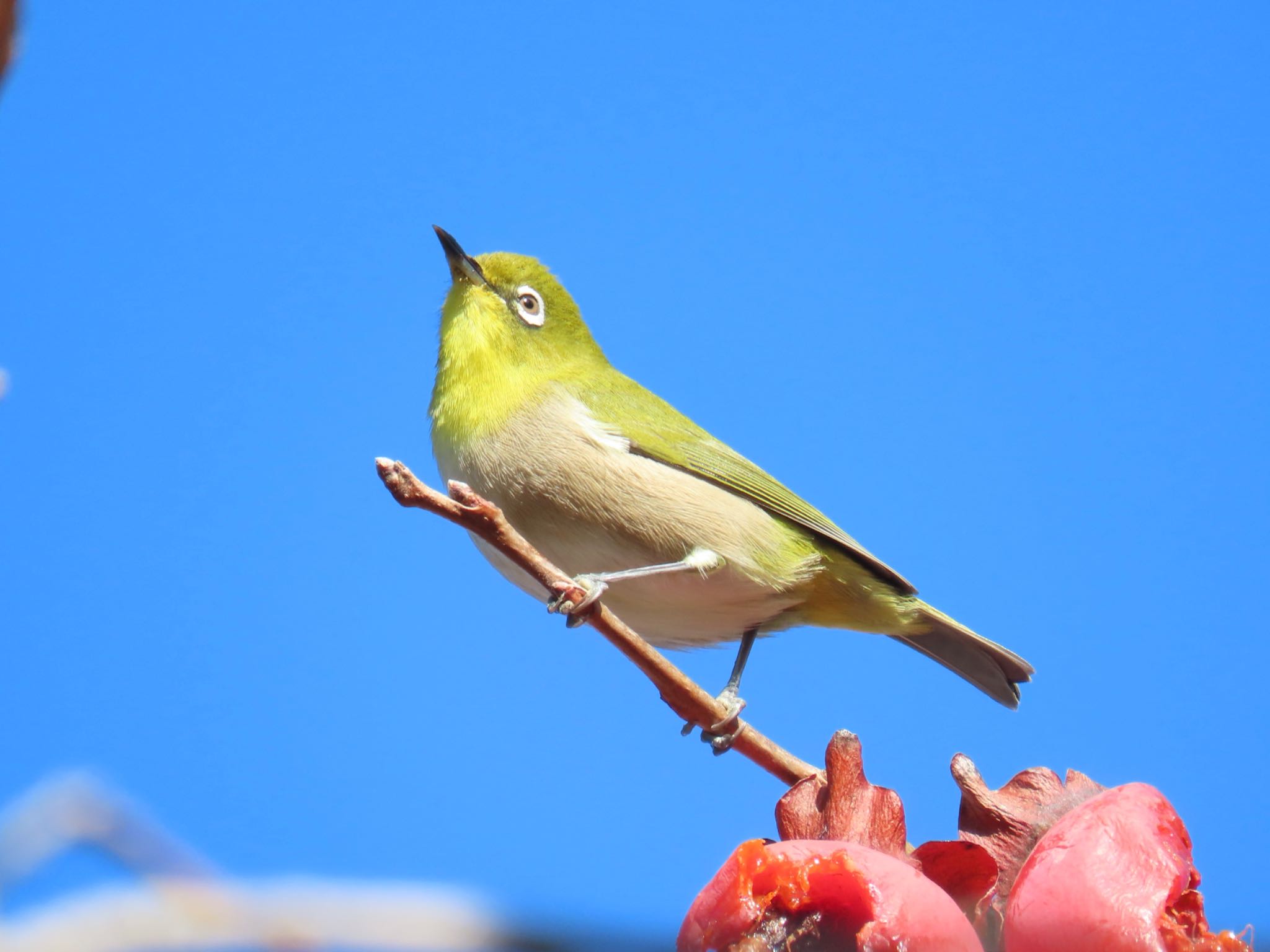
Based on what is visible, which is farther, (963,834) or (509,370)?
(509,370)

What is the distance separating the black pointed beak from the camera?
570 centimetres

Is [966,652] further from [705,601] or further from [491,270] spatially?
[491,270]

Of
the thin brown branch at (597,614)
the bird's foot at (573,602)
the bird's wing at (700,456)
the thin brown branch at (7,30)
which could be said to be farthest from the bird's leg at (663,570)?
the thin brown branch at (7,30)

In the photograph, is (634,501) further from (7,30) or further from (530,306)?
(7,30)

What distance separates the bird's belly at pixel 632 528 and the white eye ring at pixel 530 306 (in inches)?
33.3

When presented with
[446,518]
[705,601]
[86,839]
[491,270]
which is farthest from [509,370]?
[86,839]

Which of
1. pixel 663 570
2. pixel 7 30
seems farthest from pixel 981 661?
pixel 7 30

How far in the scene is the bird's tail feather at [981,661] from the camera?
5.58m

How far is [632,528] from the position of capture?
4.93 metres

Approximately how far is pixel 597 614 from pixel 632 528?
2.18m

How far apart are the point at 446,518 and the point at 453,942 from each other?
4.35 feet

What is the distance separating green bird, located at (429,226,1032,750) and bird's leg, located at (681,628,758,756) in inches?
0.8

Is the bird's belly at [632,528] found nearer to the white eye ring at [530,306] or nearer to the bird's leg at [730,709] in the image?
the bird's leg at [730,709]

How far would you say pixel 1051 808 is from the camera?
2.11 m
